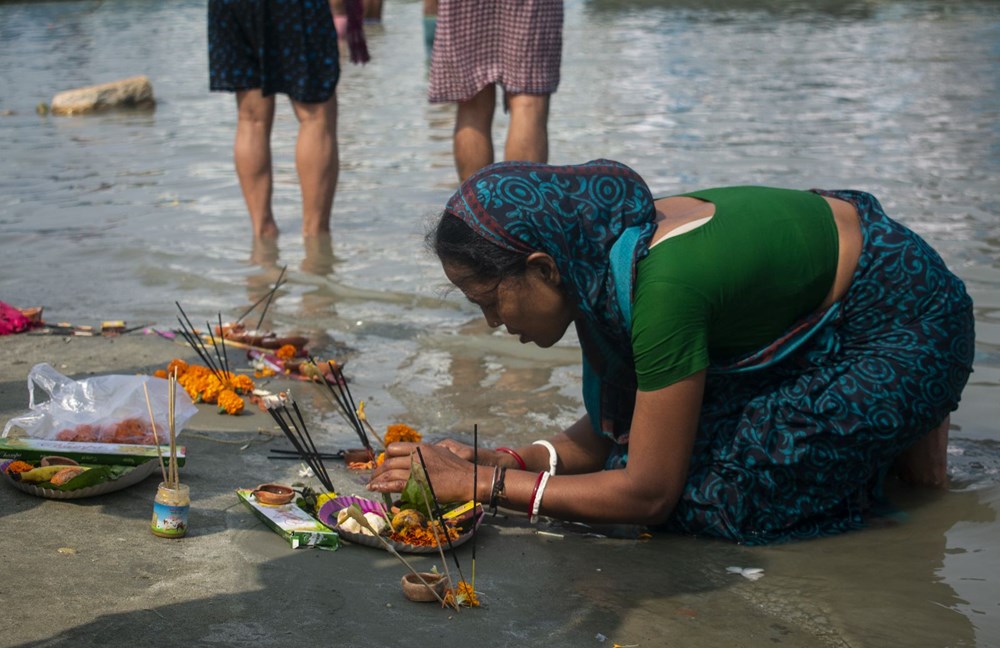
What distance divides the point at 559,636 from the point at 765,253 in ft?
3.19

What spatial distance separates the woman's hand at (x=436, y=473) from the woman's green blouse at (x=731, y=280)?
20.2 inches

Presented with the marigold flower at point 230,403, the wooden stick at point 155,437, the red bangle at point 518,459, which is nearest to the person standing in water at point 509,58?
the marigold flower at point 230,403

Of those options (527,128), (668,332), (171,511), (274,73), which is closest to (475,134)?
(527,128)

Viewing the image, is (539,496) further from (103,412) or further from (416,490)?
(103,412)

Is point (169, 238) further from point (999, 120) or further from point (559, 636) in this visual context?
point (999, 120)

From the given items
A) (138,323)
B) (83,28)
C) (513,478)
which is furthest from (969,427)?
(83,28)

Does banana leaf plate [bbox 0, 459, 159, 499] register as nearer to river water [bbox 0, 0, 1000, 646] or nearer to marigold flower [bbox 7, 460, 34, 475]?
marigold flower [bbox 7, 460, 34, 475]

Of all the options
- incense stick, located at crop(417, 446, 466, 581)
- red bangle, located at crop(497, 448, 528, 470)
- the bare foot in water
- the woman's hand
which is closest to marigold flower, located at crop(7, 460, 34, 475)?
the woman's hand

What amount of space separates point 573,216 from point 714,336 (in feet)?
1.45

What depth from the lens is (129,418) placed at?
3076mm

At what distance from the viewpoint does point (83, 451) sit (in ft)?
9.34

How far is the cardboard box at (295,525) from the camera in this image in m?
2.66

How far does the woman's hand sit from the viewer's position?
2.82 meters

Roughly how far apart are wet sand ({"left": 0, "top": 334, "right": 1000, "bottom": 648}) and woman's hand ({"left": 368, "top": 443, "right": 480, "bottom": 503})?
14 centimetres
